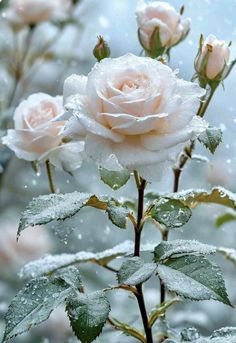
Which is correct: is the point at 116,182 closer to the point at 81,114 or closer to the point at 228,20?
the point at 81,114

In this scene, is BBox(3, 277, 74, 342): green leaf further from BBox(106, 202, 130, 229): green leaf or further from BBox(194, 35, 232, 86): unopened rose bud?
BBox(194, 35, 232, 86): unopened rose bud

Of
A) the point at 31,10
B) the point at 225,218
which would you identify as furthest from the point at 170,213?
the point at 31,10

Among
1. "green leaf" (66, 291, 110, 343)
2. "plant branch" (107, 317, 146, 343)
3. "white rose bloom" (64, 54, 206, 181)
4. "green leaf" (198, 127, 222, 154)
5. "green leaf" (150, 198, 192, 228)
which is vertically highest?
"white rose bloom" (64, 54, 206, 181)

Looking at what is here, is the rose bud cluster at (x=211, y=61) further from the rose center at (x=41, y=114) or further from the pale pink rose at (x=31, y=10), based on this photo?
the pale pink rose at (x=31, y=10)

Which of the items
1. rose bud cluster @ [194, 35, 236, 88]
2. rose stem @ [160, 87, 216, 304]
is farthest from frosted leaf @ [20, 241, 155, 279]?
rose bud cluster @ [194, 35, 236, 88]

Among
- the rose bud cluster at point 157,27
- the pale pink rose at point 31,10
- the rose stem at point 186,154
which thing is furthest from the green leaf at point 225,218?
the pale pink rose at point 31,10

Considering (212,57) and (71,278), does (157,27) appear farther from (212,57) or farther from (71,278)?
(71,278)
